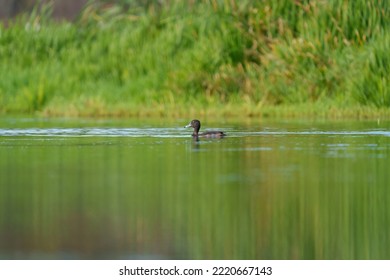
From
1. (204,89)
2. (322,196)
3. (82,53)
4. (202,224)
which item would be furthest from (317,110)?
(202,224)

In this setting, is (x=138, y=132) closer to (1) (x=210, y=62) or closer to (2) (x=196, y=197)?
(1) (x=210, y=62)

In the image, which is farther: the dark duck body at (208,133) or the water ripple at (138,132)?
the water ripple at (138,132)

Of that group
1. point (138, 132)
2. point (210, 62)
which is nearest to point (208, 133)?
point (138, 132)

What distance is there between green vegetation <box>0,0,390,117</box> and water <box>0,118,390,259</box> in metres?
4.68

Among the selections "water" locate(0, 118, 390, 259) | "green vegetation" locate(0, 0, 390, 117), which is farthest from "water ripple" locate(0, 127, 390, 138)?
"green vegetation" locate(0, 0, 390, 117)

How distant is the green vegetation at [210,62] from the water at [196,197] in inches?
184

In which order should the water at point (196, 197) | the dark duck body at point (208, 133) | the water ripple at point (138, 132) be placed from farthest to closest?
the water ripple at point (138, 132) < the dark duck body at point (208, 133) < the water at point (196, 197)

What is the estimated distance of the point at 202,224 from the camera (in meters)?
7.98

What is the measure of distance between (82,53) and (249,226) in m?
16.5

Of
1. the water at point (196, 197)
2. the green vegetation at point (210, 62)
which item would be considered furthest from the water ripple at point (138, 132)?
the green vegetation at point (210, 62)

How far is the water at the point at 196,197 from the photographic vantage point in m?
7.28

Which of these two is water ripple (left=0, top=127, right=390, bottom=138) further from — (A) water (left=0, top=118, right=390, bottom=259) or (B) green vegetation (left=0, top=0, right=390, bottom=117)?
(B) green vegetation (left=0, top=0, right=390, bottom=117)

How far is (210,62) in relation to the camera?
2139 centimetres

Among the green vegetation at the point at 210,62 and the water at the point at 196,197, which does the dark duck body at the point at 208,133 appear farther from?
the green vegetation at the point at 210,62
